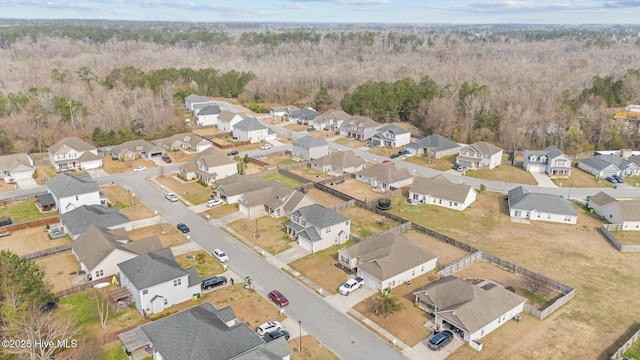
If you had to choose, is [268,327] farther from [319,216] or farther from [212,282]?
[319,216]

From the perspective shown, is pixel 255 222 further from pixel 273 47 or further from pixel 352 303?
pixel 273 47

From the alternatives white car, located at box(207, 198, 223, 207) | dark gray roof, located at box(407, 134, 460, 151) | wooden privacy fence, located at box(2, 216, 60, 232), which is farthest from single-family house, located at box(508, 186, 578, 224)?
wooden privacy fence, located at box(2, 216, 60, 232)

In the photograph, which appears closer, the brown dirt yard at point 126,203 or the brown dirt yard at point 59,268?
the brown dirt yard at point 59,268

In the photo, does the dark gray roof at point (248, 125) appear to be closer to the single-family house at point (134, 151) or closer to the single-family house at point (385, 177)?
the single-family house at point (134, 151)

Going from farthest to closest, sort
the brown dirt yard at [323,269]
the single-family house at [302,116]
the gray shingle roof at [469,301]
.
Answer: the single-family house at [302,116]
the brown dirt yard at [323,269]
the gray shingle roof at [469,301]

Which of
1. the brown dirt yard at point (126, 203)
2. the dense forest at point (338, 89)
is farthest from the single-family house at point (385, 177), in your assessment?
the brown dirt yard at point (126, 203)

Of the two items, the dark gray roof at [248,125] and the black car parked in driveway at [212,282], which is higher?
the dark gray roof at [248,125]

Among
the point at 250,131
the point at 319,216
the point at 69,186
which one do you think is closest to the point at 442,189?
the point at 319,216
